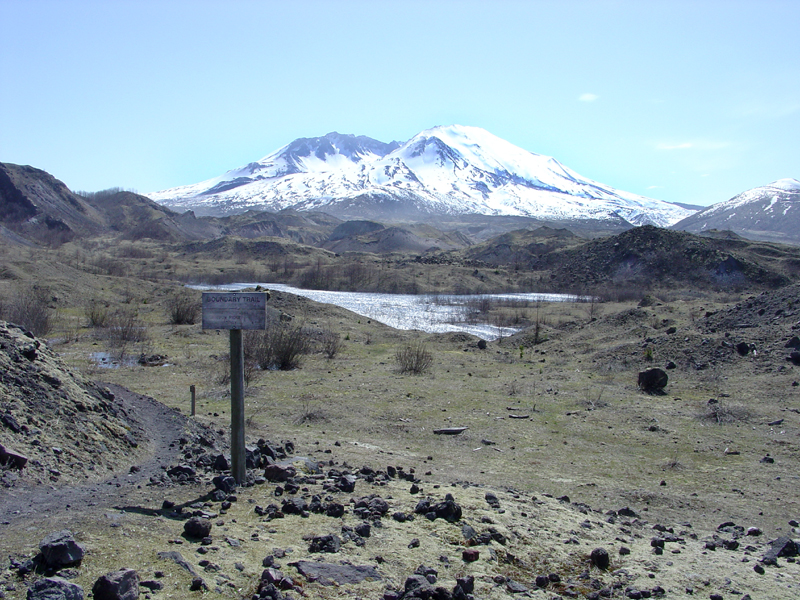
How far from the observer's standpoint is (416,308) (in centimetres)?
4888

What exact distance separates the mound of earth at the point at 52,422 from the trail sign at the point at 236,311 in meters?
2.20

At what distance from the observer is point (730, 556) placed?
A: 6254mm

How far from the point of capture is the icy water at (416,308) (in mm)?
37719

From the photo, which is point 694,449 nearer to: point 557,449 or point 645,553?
point 557,449

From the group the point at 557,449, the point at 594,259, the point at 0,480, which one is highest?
the point at 594,259

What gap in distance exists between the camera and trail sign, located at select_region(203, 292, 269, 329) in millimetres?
6449

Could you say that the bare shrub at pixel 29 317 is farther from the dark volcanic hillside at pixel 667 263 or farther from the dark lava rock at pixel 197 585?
the dark volcanic hillside at pixel 667 263

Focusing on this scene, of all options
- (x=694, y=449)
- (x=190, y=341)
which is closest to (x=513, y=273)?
(x=190, y=341)

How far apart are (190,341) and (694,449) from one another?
1765 cm

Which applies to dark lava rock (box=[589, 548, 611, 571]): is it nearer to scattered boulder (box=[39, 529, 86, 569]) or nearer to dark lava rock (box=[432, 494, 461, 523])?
dark lava rock (box=[432, 494, 461, 523])

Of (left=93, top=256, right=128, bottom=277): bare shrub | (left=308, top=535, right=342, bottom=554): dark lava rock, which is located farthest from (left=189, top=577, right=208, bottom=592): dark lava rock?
(left=93, top=256, right=128, bottom=277): bare shrub

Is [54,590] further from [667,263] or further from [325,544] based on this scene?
[667,263]

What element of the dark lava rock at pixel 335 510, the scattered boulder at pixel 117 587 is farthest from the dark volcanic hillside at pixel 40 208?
the scattered boulder at pixel 117 587

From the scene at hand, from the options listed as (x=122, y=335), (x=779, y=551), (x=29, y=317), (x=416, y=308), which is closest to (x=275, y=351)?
(x=122, y=335)
